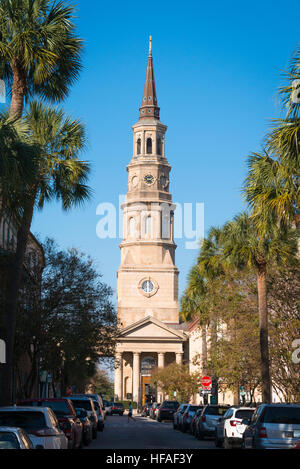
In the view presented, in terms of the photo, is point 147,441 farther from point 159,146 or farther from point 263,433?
point 159,146

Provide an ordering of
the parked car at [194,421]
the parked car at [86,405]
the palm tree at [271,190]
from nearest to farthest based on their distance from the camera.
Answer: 1. the palm tree at [271,190]
2. the parked car at [86,405]
3. the parked car at [194,421]

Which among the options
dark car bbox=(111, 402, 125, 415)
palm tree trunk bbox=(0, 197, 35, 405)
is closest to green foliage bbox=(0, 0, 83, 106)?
palm tree trunk bbox=(0, 197, 35, 405)

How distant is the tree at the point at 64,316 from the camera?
117 feet

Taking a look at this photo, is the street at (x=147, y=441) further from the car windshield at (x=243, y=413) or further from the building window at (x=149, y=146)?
the building window at (x=149, y=146)

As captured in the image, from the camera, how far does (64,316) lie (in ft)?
123

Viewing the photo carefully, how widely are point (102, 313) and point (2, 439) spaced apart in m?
30.4

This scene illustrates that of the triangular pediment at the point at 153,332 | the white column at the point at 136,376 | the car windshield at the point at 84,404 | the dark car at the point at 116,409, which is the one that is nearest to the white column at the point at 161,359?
the triangular pediment at the point at 153,332

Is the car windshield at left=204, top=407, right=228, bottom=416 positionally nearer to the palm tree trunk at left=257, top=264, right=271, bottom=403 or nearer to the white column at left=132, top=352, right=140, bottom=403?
the palm tree trunk at left=257, top=264, right=271, bottom=403

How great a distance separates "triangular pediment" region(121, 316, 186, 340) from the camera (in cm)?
10475

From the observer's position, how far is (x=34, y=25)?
2375 cm

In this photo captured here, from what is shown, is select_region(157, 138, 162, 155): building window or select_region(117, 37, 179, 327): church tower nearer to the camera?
select_region(117, 37, 179, 327): church tower

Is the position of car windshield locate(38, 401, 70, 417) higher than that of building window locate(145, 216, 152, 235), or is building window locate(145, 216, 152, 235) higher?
building window locate(145, 216, 152, 235)

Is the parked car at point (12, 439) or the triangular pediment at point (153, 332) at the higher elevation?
the triangular pediment at point (153, 332)

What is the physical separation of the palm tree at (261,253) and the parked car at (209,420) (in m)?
1.98
